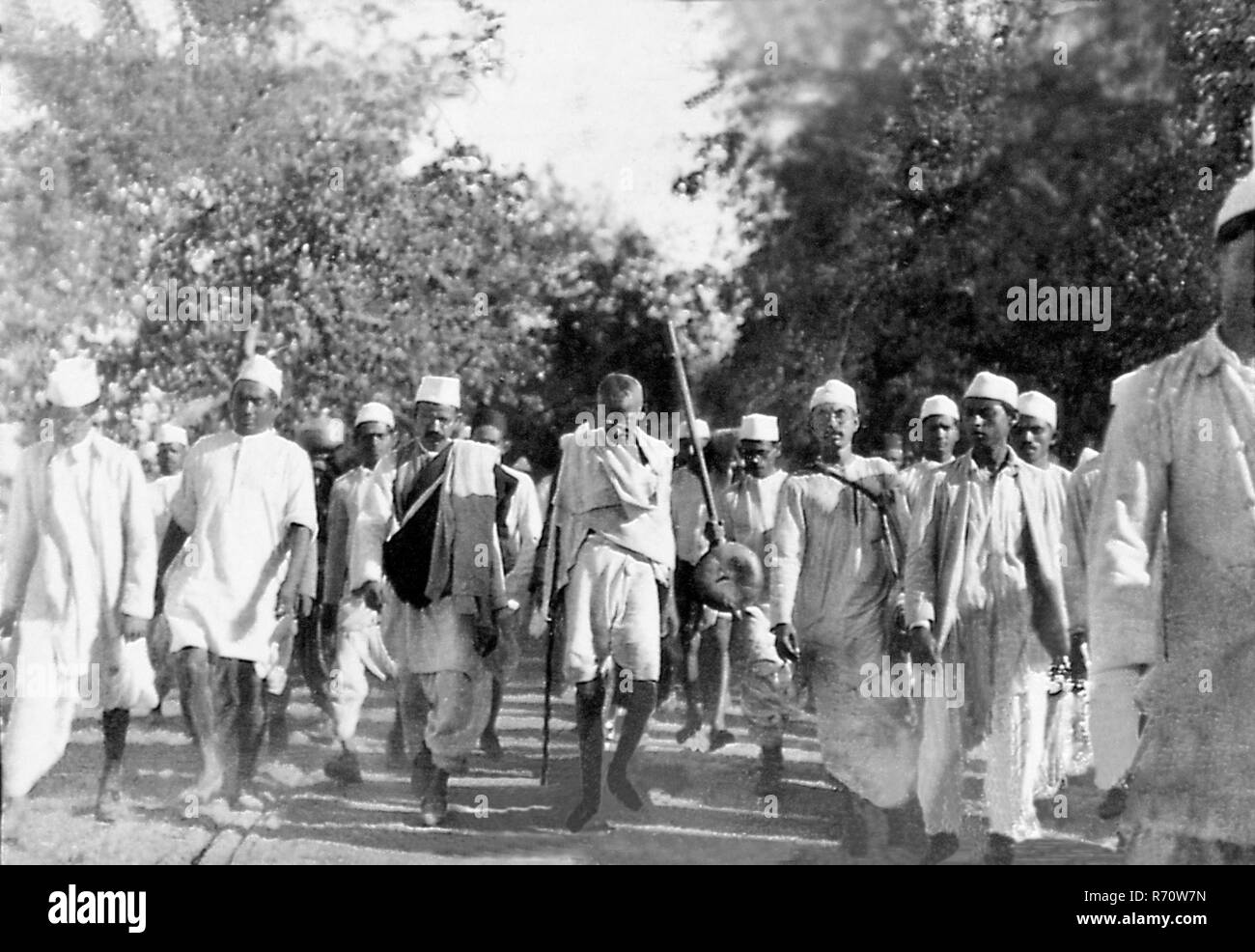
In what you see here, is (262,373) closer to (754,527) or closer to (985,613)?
(754,527)

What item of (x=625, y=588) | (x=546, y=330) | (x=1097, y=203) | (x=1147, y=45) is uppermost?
(x=1147, y=45)

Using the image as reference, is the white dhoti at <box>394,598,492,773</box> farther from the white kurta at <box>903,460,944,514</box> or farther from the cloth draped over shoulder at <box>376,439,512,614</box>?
the white kurta at <box>903,460,944,514</box>

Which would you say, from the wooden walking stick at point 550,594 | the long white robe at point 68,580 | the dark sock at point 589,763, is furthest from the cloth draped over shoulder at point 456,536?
the long white robe at point 68,580

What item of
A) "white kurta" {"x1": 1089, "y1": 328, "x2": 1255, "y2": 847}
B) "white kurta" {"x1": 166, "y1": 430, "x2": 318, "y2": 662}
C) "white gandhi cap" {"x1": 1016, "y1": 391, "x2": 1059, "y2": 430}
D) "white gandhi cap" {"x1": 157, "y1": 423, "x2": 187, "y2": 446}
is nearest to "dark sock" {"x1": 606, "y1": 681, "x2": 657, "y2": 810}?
"white kurta" {"x1": 166, "y1": 430, "x2": 318, "y2": 662}

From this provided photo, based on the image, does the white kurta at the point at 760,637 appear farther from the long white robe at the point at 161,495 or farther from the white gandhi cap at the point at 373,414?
the long white robe at the point at 161,495

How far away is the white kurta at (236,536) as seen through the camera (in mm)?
8180

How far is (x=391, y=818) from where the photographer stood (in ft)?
27.1

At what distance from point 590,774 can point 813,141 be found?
3.25 m

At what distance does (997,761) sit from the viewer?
7766 mm

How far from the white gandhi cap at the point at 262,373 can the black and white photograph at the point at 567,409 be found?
12 cm

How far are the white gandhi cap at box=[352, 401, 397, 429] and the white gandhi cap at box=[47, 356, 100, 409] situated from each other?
1859mm

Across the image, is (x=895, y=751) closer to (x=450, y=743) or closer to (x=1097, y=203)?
(x=450, y=743)

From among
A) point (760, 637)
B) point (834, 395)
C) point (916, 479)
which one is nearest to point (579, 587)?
point (834, 395)
